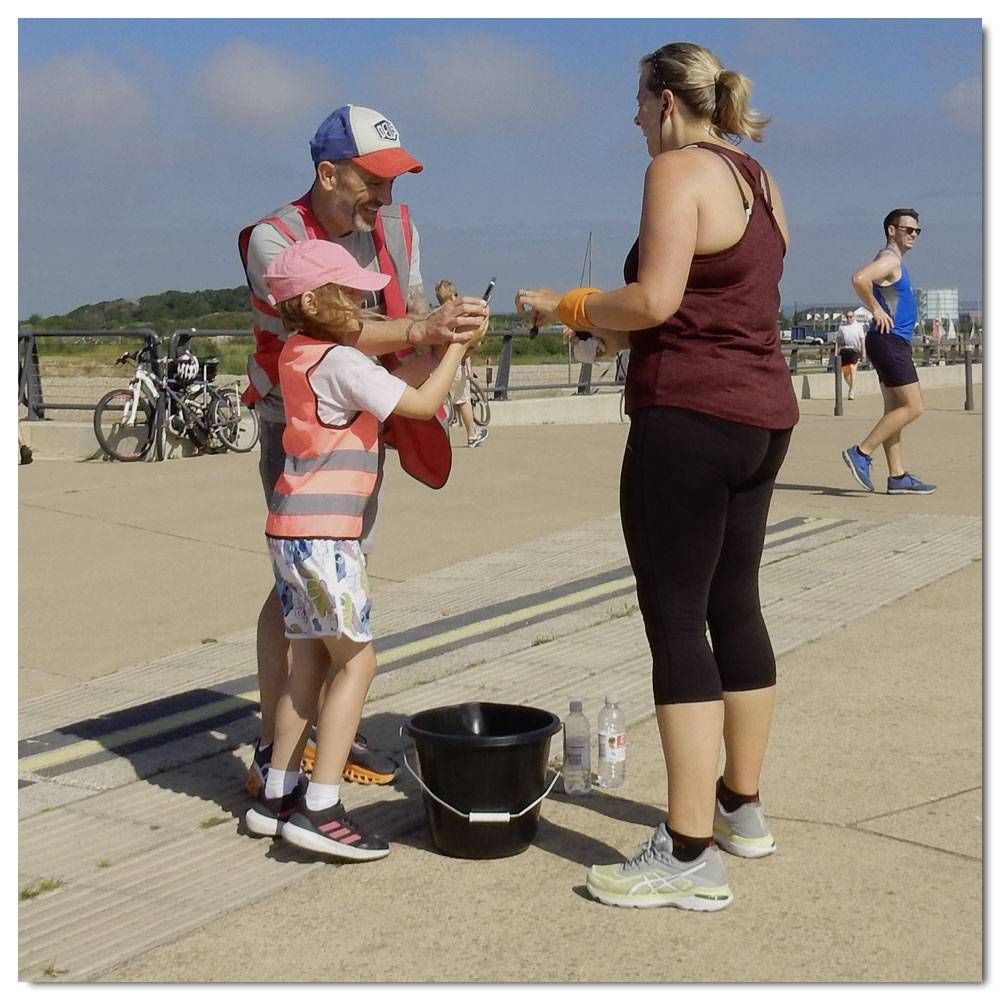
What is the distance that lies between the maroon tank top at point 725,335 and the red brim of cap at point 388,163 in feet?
2.72

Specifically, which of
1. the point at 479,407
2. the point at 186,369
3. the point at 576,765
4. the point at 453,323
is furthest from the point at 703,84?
the point at 479,407

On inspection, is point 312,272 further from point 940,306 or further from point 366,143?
point 940,306

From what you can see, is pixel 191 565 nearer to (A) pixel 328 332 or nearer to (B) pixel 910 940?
(A) pixel 328 332

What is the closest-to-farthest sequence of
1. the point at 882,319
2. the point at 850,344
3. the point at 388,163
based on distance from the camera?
the point at 388,163
the point at 882,319
the point at 850,344

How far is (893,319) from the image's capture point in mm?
10188

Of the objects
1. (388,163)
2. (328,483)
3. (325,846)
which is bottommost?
(325,846)

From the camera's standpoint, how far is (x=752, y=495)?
370 centimetres

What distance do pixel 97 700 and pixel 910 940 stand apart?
351cm

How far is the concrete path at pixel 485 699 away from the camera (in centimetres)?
329

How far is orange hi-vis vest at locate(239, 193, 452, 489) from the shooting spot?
13.5ft

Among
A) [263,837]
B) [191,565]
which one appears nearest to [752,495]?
[263,837]

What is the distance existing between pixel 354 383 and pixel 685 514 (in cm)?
94

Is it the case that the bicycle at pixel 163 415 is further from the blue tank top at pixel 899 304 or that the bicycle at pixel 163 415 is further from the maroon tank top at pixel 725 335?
→ the maroon tank top at pixel 725 335

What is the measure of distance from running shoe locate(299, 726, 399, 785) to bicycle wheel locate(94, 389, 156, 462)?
30.2 feet
